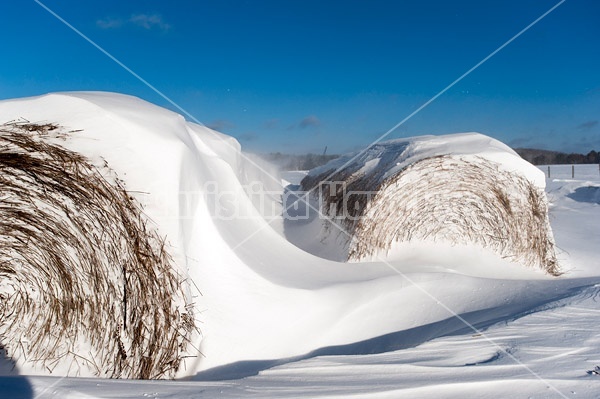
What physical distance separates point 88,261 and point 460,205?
421 cm

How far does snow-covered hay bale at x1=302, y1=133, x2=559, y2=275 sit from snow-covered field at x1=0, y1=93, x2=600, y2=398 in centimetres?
66

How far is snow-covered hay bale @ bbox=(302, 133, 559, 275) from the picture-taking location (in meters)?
4.93

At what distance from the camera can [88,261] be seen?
2.74m

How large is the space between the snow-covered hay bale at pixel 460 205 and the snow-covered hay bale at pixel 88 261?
2652 mm

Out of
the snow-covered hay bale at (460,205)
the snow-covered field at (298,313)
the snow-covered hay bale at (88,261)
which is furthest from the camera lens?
the snow-covered hay bale at (460,205)

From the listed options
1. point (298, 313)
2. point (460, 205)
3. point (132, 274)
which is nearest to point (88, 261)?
point (132, 274)

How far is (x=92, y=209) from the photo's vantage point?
2.68 metres

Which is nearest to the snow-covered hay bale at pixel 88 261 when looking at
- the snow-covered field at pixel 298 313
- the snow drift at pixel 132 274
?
the snow drift at pixel 132 274

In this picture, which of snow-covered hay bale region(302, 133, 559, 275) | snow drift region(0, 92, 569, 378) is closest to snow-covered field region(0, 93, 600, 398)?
snow drift region(0, 92, 569, 378)

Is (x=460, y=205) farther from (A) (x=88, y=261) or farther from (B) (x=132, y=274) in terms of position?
(A) (x=88, y=261)

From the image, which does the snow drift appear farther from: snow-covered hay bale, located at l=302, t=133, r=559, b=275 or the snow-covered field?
snow-covered hay bale, located at l=302, t=133, r=559, b=275

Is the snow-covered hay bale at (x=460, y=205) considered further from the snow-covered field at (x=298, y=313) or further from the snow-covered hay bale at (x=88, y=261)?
the snow-covered hay bale at (x=88, y=261)

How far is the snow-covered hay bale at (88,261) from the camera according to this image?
263 cm

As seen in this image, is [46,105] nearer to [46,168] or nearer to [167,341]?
[46,168]
